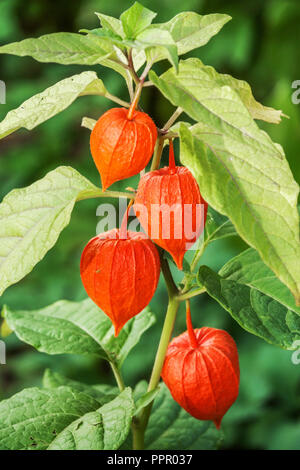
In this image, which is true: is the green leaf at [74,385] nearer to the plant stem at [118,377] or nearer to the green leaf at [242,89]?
the plant stem at [118,377]

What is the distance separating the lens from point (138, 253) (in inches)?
18.8

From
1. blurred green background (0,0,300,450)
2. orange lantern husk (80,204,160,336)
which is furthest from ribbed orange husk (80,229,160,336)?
blurred green background (0,0,300,450)

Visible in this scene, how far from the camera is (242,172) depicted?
0.41 m

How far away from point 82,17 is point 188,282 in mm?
1490

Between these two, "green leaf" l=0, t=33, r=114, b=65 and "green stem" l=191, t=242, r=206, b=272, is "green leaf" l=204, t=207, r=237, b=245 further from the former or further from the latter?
"green leaf" l=0, t=33, r=114, b=65

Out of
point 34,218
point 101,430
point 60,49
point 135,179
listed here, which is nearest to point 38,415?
point 101,430

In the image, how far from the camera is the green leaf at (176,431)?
674mm

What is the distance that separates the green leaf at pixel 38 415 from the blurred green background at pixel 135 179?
66 cm

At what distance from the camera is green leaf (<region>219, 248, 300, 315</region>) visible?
0.50 m

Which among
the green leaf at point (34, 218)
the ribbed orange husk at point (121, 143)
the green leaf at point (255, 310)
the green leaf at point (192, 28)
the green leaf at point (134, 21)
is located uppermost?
the green leaf at point (134, 21)

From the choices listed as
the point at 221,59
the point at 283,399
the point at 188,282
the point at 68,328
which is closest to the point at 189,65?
Result: the point at 188,282

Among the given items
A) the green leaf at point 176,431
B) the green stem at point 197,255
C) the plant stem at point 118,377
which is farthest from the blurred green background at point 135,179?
the green stem at point 197,255

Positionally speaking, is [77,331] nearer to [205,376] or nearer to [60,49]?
[205,376]

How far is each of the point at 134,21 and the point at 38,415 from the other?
33cm
